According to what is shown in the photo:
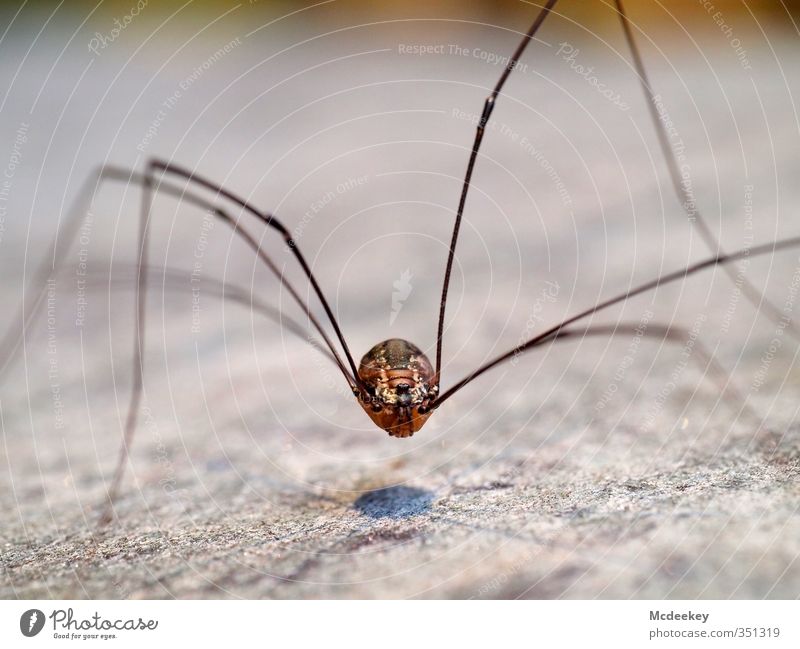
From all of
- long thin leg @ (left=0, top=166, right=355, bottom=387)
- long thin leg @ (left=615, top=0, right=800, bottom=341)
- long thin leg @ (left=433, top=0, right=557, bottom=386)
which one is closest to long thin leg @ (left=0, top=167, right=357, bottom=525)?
long thin leg @ (left=0, top=166, right=355, bottom=387)

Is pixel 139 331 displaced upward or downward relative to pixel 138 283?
downward

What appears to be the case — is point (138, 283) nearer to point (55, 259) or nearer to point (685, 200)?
point (55, 259)

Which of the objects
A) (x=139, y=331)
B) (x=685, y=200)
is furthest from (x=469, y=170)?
(x=685, y=200)

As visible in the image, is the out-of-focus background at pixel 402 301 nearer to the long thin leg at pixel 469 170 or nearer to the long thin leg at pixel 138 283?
the long thin leg at pixel 138 283
